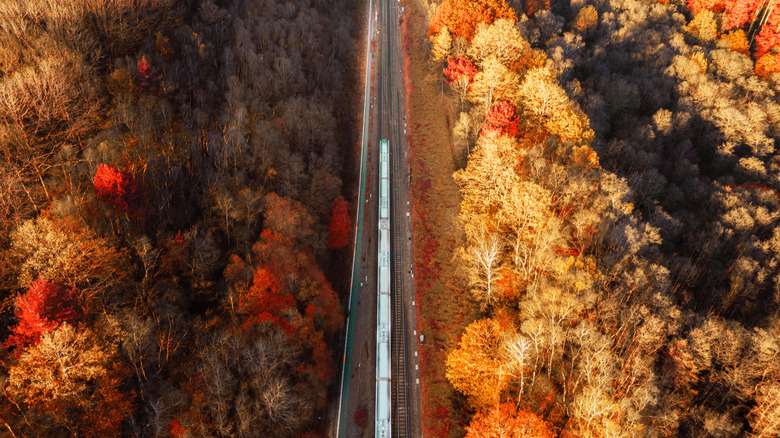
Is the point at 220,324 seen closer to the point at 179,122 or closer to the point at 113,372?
the point at 113,372

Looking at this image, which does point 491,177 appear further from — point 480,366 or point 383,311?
point 383,311

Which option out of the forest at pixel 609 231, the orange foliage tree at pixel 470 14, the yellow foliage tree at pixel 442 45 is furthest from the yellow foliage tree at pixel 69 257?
the orange foliage tree at pixel 470 14

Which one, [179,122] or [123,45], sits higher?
[123,45]

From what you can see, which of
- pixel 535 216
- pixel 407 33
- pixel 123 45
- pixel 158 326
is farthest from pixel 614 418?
pixel 407 33

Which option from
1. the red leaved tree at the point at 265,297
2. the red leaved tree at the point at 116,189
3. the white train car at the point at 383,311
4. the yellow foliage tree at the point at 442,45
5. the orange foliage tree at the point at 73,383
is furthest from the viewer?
the yellow foliage tree at the point at 442,45

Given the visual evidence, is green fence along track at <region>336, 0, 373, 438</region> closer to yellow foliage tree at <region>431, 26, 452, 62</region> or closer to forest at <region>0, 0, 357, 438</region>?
forest at <region>0, 0, 357, 438</region>

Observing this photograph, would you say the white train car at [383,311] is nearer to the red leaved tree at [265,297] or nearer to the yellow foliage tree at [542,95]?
the red leaved tree at [265,297]

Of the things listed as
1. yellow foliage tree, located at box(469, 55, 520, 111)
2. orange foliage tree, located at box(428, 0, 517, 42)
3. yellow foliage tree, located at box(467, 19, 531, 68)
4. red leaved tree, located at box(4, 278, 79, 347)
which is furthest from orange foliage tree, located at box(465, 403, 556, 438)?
orange foliage tree, located at box(428, 0, 517, 42)
